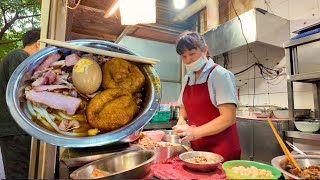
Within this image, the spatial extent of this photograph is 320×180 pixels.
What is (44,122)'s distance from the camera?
0.94 meters

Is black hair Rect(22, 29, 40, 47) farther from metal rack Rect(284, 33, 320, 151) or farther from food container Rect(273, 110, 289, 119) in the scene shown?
food container Rect(273, 110, 289, 119)

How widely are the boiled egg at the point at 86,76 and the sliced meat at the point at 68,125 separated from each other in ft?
0.51

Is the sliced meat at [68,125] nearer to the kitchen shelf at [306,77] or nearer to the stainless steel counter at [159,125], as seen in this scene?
the kitchen shelf at [306,77]

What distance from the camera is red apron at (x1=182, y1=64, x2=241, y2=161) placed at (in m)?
1.86

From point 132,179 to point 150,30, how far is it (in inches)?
207

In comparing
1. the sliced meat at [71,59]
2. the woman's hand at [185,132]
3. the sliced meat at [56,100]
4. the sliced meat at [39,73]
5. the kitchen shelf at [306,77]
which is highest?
the kitchen shelf at [306,77]

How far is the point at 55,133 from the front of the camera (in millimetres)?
874

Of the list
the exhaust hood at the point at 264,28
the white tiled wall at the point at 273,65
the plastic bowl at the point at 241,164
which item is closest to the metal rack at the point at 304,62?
the white tiled wall at the point at 273,65

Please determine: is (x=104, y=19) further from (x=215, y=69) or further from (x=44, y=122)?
(x=44, y=122)

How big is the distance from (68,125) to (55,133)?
10 centimetres

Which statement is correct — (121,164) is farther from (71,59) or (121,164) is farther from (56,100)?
(71,59)

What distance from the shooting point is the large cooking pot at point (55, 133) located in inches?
32.0

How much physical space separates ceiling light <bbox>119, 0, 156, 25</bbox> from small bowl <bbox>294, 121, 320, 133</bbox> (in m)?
2.36

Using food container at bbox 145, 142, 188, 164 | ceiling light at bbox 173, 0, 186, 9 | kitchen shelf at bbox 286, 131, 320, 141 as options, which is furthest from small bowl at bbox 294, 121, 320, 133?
ceiling light at bbox 173, 0, 186, 9
